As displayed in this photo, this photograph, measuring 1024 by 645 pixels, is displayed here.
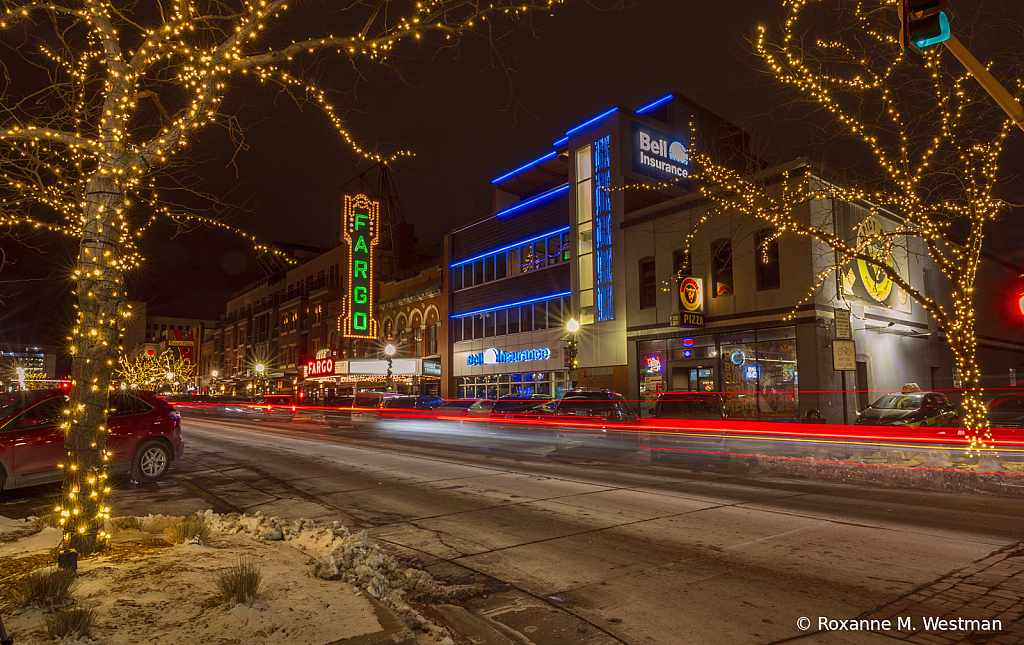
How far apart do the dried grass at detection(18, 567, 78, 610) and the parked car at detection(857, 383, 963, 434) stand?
64.2 feet

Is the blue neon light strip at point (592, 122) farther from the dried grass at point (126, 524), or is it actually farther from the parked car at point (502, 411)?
the dried grass at point (126, 524)

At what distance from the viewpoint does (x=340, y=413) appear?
113ft

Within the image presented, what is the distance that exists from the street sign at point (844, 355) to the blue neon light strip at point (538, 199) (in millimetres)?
19104

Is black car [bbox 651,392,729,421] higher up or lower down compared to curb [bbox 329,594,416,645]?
higher up

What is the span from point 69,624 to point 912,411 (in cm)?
2134

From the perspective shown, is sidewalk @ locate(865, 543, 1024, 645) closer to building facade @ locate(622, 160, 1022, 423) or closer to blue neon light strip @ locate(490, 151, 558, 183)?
building facade @ locate(622, 160, 1022, 423)

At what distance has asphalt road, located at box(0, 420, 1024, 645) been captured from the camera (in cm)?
498

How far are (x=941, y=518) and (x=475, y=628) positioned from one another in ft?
22.0

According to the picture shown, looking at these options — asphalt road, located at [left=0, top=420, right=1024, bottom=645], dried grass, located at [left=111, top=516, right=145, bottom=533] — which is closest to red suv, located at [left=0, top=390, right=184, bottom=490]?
asphalt road, located at [left=0, top=420, right=1024, bottom=645]

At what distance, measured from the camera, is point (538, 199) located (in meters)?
35.2

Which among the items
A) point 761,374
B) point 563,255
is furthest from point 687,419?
point 563,255

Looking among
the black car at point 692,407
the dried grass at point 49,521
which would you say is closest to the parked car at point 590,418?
the black car at point 692,407

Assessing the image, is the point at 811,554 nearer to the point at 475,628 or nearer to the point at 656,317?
the point at 475,628

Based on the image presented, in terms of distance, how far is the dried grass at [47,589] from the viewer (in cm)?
436
